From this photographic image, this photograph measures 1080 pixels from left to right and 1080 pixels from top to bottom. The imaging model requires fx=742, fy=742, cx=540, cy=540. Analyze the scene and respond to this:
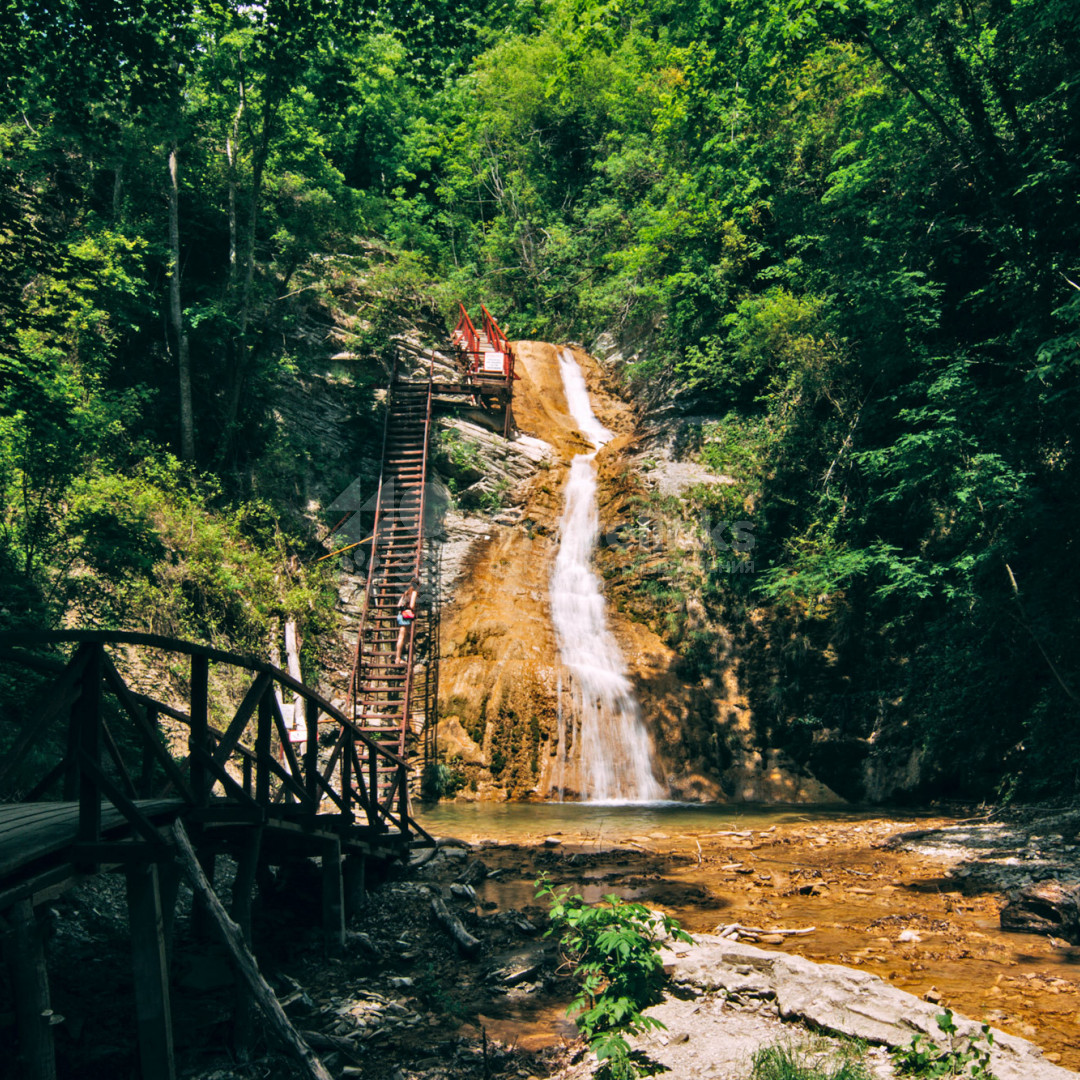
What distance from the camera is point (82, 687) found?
3820 millimetres

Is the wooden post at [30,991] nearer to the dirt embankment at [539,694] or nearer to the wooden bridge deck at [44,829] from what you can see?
the wooden bridge deck at [44,829]

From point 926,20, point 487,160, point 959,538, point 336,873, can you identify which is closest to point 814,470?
point 959,538

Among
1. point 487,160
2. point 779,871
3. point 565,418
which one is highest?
point 487,160

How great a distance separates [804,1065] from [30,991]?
156 inches

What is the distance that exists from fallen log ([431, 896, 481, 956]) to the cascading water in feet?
22.5

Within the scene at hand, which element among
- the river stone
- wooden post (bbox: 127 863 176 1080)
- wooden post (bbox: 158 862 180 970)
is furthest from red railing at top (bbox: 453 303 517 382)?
wooden post (bbox: 127 863 176 1080)

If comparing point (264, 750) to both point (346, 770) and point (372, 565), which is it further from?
point (372, 565)

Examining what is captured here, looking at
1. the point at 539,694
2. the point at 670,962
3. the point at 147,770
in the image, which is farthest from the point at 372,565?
the point at 670,962

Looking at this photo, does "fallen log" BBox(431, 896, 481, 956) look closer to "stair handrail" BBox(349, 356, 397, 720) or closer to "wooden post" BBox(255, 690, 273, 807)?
"wooden post" BBox(255, 690, 273, 807)

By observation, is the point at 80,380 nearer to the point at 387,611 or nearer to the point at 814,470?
the point at 387,611

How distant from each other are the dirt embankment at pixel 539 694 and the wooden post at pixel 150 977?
10582mm

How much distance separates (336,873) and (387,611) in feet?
35.9

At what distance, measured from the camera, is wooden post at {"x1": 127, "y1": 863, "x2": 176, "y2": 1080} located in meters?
3.89

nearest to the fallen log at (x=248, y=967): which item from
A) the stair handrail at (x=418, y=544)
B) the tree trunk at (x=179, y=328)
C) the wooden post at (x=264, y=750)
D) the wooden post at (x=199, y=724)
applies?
the wooden post at (x=199, y=724)
